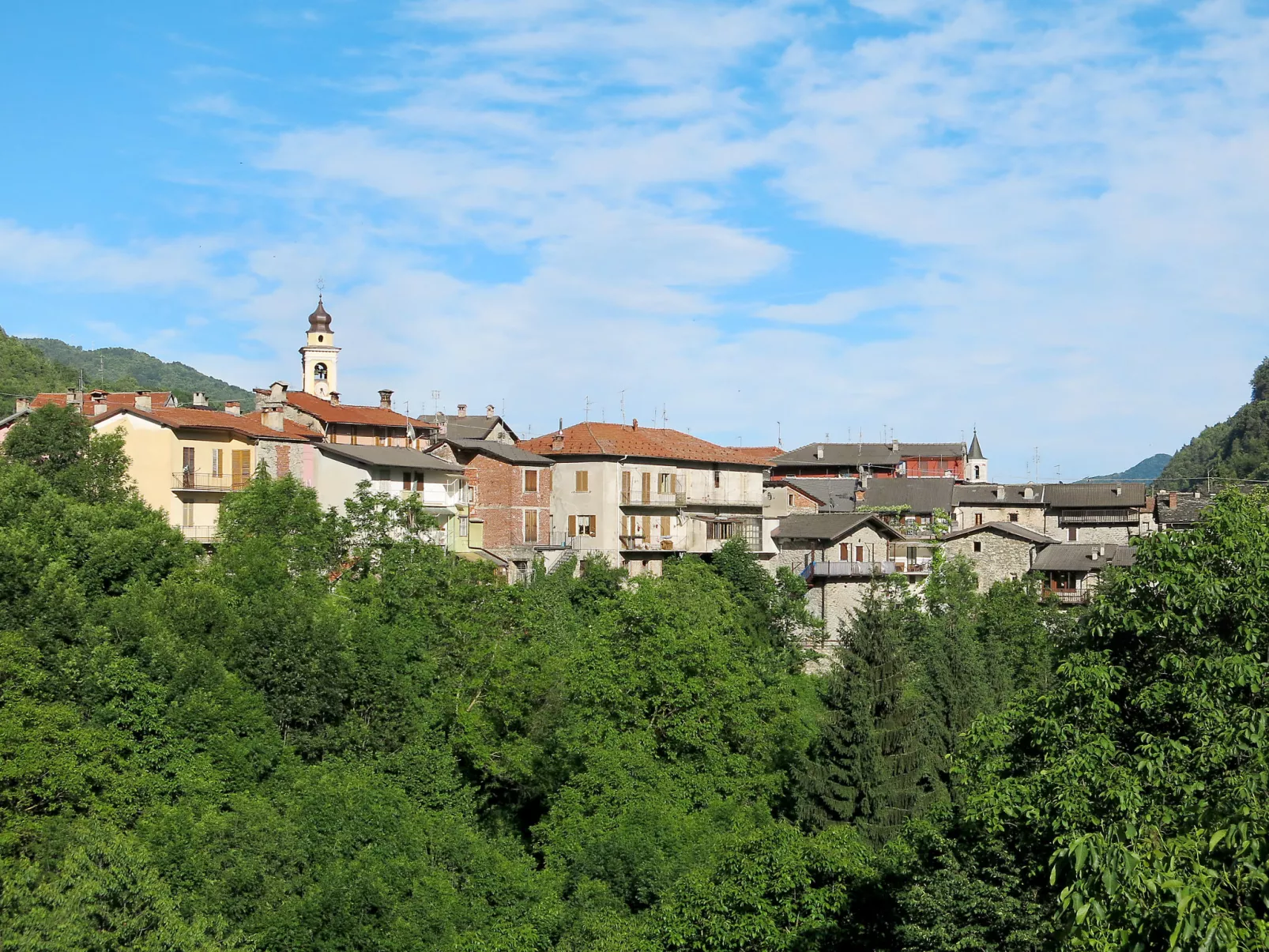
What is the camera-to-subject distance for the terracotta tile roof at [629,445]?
5634 centimetres

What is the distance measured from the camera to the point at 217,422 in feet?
148

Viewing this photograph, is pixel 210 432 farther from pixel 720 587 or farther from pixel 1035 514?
pixel 1035 514

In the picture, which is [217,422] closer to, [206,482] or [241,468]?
[241,468]

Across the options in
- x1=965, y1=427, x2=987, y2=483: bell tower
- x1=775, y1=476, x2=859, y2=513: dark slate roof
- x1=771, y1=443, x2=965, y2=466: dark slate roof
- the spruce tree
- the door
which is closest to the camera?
the spruce tree

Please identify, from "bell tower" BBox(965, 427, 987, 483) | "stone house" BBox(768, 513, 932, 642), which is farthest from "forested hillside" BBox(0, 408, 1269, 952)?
"bell tower" BBox(965, 427, 987, 483)

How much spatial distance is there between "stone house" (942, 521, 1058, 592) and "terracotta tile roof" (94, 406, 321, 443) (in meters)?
37.1

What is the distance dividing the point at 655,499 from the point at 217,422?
21.5m

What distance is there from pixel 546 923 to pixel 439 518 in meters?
28.4

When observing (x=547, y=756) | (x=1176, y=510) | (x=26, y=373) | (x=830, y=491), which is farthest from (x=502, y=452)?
(x=26, y=373)

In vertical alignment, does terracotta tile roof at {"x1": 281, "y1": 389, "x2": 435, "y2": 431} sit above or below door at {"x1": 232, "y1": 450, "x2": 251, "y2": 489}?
above

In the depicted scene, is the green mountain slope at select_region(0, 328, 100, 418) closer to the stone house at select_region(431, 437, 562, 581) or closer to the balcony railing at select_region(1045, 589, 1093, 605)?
the stone house at select_region(431, 437, 562, 581)

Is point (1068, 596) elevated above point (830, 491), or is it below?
below

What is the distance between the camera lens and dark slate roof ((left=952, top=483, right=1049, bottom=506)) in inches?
2881

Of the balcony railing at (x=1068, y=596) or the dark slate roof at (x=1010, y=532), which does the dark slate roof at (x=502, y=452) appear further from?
the balcony railing at (x=1068, y=596)
